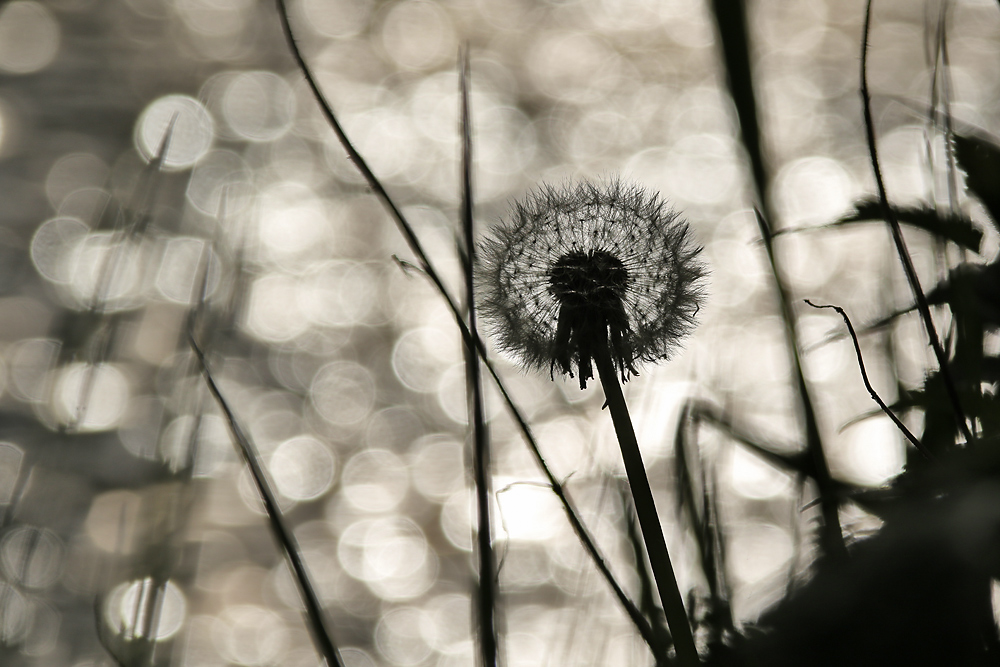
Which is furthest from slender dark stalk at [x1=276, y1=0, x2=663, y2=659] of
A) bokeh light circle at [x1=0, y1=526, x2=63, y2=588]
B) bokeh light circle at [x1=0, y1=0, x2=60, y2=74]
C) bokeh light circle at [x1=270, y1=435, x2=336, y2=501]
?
bokeh light circle at [x1=0, y1=0, x2=60, y2=74]

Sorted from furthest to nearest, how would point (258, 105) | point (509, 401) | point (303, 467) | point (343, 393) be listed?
point (258, 105)
point (343, 393)
point (303, 467)
point (509, 401)

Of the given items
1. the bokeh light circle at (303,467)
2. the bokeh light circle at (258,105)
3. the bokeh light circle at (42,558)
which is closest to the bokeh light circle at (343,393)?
the bokeh light circle at (303,467)

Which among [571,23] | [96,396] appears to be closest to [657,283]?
[96,396]

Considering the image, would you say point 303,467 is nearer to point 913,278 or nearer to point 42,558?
point 42,558

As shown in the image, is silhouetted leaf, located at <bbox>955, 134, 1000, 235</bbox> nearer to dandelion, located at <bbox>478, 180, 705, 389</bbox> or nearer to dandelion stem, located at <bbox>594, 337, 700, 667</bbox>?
dandelion, located at <bbox>478, 180, 705, 389</bbox>

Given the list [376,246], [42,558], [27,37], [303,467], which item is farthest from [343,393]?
[27,37]

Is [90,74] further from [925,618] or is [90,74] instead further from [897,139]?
[925,618]

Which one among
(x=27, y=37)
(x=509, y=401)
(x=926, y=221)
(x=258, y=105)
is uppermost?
(x=27, y=37)
